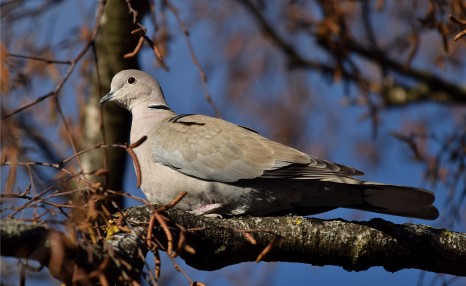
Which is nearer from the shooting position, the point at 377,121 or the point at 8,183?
the point at 8,183

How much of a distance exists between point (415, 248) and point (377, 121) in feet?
5.06

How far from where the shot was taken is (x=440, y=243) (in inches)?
124

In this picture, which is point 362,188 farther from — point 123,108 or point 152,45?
point 123,108

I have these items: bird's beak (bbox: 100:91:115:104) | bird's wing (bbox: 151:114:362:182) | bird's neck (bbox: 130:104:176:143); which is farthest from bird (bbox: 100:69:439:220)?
bird's beak (bbox: 100:91:115:104)

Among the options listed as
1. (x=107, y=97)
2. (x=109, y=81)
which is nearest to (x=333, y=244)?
(x=107, y=97)

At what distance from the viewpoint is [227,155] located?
3.70 meters

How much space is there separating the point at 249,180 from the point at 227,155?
0.62 feet

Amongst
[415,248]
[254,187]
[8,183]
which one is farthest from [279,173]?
[8,183]

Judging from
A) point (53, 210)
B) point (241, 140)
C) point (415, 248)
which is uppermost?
point (241, 140)

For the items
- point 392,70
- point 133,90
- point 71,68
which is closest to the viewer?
point 71,68

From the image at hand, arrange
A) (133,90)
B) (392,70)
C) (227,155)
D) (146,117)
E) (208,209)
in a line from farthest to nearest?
(392,70), (133,90), (146,117), (227,155), (208,209)

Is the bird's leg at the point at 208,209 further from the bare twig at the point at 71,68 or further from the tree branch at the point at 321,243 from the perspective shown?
the bare twig at the point at 71,68

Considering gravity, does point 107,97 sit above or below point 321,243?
above

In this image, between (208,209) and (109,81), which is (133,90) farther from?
(208,209)
